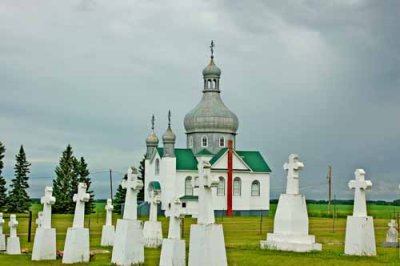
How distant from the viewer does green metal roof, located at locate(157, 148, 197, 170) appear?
76.7 metres

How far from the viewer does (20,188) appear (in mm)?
72188

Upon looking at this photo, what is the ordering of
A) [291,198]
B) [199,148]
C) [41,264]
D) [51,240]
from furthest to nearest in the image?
1. [199,148]
2. [291,198]
3. [51,240]
4. [41,264]

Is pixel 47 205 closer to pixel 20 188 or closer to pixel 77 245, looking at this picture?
pixel 77 245

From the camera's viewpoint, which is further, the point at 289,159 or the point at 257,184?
the point at 257,184

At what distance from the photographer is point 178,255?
60.7ft

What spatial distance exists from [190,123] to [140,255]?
61.8 meters

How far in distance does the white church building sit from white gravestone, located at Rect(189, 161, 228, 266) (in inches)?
2119

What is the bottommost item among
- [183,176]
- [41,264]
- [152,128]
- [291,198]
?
[41,264]

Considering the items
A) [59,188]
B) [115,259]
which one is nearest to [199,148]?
[59,188]

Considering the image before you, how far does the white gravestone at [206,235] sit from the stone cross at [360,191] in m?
8.46

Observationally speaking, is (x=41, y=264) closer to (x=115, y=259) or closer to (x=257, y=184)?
(x=115, y=259)

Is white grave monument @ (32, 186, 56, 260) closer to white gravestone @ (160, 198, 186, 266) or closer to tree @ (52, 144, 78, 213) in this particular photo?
white gravestone @ (160, 198, 186, 266)

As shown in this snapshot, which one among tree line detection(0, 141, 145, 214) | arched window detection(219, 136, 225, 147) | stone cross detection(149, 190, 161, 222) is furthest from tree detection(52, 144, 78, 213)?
stone cross detection(149, 190, 161, 222)

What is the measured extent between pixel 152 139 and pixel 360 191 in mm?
57342
